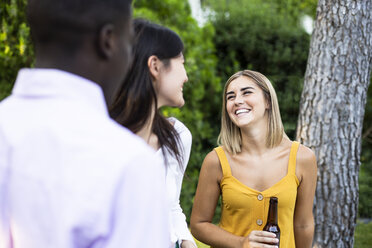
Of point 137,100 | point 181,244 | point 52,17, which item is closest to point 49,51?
point 52,17

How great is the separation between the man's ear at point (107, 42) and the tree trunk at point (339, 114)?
354cm

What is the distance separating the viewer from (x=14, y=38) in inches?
244

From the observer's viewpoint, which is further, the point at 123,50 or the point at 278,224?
the point at 278,224

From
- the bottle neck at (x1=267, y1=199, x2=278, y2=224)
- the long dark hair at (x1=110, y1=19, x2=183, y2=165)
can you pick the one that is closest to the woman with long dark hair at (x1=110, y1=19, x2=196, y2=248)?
the long dark hair at (x1=110, y1=19, x2=183, y2=165)

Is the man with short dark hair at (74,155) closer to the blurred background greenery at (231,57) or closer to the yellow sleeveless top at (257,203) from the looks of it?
the yellow sleeveless top at (257,203)

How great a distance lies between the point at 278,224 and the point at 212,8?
7.52 m

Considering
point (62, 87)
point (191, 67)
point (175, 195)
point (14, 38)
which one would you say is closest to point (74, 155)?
point (62, 87)

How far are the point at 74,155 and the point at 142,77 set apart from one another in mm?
1096

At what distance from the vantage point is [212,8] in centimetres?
968

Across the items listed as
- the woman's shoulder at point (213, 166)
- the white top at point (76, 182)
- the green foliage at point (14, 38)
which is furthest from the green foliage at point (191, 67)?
the white top at point (76, 182)

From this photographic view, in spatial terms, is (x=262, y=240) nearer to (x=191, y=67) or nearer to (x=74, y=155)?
(x=74, y=155)

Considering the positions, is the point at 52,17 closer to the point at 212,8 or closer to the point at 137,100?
the point at 137,100

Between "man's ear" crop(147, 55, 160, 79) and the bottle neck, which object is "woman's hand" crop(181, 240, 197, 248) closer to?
the bottle neck

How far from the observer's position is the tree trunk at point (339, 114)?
4145mm
